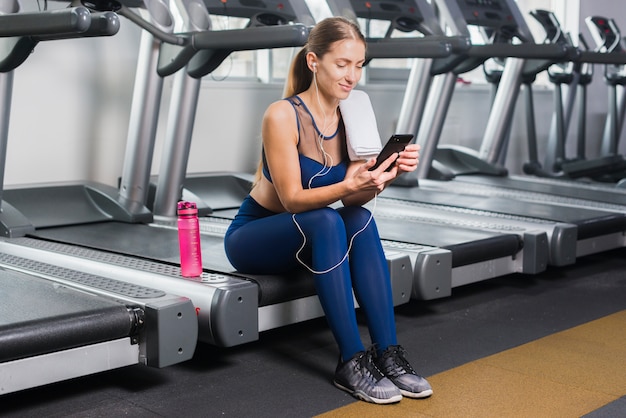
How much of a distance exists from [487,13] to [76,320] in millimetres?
4104

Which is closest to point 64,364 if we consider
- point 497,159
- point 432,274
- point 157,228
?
point 432,274

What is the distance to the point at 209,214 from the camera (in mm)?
4281

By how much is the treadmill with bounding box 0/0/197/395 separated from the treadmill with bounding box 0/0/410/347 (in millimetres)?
120

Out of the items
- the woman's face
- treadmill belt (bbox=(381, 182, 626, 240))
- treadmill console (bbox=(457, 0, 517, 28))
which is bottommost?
treadmill belt (bbox=(381, 182, 626, 240))

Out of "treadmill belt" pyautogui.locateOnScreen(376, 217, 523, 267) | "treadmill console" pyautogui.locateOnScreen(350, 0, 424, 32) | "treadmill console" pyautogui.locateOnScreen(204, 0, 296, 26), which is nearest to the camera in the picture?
"treadmill belt" pyautogui.locateOnScreen(376, 217, 523, 267)

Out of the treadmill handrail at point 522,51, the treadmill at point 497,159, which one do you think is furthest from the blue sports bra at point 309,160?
the treadmill at point 497,159

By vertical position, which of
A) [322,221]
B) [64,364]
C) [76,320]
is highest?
[322,221]

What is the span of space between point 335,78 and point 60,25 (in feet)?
2.89

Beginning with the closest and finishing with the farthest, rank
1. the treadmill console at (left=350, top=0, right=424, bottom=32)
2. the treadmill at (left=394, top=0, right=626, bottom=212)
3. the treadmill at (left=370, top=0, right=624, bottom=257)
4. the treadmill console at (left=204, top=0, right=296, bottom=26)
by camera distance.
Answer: the treadmill console at (left=204, top=0, right=296, bottom=26)
the treadmill at (left=370, top=0, right=624, bottom=257)
the treadmill console at (left=350, top=0, right=424, bottom=32)
the treadmill at (left=394, top=0, right=626, bottom=212)

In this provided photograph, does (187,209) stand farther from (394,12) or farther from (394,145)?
(394,12)

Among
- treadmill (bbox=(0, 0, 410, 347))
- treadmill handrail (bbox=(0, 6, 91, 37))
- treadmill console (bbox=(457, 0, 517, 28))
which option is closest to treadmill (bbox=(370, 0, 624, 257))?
treadmill console (bbox=(457, 0, 517, 28))

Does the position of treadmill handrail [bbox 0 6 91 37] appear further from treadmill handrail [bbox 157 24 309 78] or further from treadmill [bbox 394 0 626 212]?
treadmill [bbox 394 0 626 212]

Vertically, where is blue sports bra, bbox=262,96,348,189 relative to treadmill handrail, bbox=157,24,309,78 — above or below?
below

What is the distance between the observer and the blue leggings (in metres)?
2.50
